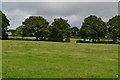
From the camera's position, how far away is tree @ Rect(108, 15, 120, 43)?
65.9 m

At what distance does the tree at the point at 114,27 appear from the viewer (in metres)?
65.9

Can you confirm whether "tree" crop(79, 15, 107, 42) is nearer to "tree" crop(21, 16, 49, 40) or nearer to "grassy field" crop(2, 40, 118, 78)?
"tree" crop(21, 16, 49, 40)

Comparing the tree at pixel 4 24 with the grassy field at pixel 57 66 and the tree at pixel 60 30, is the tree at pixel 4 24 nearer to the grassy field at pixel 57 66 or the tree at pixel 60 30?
the tree at pixel 60 30

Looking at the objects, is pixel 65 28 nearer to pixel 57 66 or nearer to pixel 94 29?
pixel 94 29

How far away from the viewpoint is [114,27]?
67.9m

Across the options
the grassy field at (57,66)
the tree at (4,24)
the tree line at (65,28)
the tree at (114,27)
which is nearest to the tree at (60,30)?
the tree line at (65,28)

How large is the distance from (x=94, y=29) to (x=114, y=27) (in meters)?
7.69

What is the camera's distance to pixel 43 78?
949 centimetres

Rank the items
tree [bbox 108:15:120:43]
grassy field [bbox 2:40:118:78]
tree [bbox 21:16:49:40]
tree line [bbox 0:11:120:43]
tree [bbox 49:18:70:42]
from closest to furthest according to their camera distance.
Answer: grassy field [bbox 2:40:118:78] < tree [bbox 108:15:120:43] < tree line [bbox 0:11:120:43] < tree [bbox 49:18:70:42] < tree [bbox 21:16:49:40]

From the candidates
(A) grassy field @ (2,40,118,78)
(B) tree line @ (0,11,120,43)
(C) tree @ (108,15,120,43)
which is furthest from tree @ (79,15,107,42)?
(A) grassy field @ (2,40,118,78)

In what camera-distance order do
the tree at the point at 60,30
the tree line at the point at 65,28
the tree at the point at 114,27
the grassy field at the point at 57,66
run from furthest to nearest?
1. the tree at the point at 60,30
2. the tree line at the point at 65,28
3. the tree at the point at 114,27
4. the grassy field at the point at 57,66

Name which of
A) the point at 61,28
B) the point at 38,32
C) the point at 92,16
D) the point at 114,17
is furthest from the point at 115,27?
the point at 38,32

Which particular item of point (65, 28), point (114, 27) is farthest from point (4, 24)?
point (114, 27)

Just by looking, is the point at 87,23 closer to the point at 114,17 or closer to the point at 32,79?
the point at 114,17
